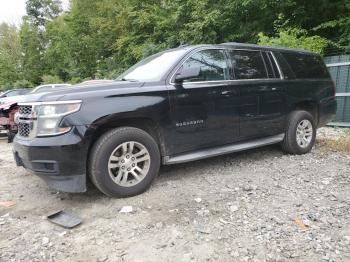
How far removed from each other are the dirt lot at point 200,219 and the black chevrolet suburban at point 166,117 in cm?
36

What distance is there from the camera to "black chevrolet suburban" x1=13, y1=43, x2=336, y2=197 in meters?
3.64

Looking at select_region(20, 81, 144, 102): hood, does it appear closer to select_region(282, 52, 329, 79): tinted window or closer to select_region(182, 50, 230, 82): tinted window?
select_region(182, 50, 230, 82): tinted window

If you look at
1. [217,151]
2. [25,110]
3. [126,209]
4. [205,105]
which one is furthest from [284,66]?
[25,110]

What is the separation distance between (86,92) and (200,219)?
6.07 feet

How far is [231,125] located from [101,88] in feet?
6.29

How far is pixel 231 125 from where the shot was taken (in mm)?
4781

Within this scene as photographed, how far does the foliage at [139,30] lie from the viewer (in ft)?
43.2

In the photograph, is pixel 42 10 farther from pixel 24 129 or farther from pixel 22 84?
pixel 24 129

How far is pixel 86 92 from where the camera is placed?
376cm

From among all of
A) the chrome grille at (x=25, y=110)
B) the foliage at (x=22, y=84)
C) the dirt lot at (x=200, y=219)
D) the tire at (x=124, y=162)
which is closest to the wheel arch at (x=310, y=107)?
the dirt lot at (x=200, y=219)

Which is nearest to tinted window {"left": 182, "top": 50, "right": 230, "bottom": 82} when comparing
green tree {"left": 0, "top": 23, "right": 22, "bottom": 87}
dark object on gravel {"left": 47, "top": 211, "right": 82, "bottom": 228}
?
dark object on gravel {"left": 47, "top": 211, "right": 82, "bottom": 228}

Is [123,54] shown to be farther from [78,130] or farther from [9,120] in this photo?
[78,130]

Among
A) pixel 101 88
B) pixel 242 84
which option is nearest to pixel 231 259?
pixel 101 88

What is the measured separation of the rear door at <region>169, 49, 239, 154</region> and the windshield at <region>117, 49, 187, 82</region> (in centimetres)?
17
